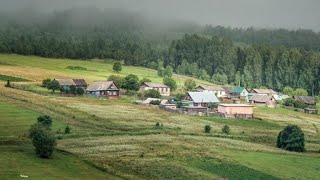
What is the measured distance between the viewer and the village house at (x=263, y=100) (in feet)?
485

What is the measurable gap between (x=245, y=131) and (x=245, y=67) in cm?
9762

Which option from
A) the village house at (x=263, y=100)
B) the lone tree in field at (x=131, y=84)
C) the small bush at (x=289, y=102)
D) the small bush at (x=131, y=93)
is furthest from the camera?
the small bush at (x=289, y=102)

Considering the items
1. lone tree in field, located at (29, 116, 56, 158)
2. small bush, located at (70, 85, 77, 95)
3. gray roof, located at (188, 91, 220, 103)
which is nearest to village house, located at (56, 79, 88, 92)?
small bush, located at (70, 85, 77, 95)

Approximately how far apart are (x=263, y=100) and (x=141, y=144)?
7867 centimetres

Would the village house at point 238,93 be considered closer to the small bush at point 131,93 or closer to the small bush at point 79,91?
the small bush at point 131,93

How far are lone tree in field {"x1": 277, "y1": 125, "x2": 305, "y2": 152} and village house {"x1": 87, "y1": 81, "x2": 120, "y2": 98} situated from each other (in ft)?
181

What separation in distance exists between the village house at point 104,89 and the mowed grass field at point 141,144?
7.66 metres

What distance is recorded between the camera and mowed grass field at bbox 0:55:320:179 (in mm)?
60875

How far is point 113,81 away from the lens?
138000 mm

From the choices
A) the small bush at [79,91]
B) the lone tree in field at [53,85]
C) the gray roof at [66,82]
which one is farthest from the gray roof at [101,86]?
the lone tree in field at [53,85]

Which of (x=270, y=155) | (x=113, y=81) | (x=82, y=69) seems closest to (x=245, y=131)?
(x=270, y=155)

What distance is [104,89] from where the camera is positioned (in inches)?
5241

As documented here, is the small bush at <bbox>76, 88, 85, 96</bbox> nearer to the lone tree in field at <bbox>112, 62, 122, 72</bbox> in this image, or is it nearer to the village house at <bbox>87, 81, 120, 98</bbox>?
the village house at <bbox>87, 81, 120, 98</bbox>

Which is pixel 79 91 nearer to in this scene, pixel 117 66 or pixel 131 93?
pixel 131 93
